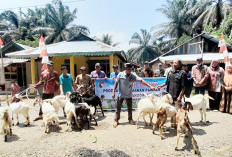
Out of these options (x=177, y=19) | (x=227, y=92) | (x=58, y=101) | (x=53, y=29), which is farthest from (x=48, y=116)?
(x=177, y=19)

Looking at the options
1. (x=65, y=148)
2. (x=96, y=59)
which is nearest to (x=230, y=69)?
(x=65, y=148)

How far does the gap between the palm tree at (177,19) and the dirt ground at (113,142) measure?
99.2ft

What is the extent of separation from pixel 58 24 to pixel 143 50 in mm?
17864

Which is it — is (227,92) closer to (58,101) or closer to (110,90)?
(110,90)

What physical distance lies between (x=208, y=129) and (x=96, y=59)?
41.7 ft

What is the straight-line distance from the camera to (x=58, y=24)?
32562 mm

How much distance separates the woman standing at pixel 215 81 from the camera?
6906mm

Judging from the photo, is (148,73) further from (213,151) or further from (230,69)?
(213,151)

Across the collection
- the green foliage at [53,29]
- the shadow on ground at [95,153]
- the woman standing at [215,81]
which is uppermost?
the green foliage at [53,29]

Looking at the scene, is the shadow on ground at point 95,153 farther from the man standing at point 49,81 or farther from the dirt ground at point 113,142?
the man standing at point 49,81

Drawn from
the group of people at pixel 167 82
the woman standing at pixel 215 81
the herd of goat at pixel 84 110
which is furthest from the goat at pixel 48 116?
the woman standing at pixel 215 81

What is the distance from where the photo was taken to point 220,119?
602cm

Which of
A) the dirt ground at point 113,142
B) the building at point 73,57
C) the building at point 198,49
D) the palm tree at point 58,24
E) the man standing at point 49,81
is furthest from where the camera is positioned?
the palm tree at point 58,24

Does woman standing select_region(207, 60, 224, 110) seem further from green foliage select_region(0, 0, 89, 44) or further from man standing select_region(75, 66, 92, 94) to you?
green foliage select_region(0, 0, 89, 44)
